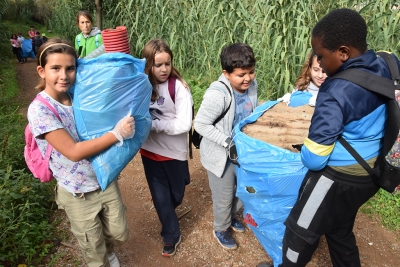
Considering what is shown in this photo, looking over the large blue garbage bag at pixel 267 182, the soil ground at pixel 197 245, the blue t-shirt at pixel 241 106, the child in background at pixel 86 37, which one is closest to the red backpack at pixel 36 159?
the soil ground at pixel 197 245

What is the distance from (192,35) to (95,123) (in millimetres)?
4035

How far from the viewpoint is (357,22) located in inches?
53.3

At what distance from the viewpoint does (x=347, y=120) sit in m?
1.38

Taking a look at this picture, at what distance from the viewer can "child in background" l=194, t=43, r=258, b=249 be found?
6.71 feet

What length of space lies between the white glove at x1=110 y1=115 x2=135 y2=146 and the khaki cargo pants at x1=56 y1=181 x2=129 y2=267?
434mm

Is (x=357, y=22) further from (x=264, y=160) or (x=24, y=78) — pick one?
(x=24, y=78)

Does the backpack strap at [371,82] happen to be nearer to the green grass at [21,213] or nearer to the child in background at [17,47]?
the green grass at [21,213]

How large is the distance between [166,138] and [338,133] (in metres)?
1.28

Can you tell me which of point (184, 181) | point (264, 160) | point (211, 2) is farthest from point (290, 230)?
point (211, 2)

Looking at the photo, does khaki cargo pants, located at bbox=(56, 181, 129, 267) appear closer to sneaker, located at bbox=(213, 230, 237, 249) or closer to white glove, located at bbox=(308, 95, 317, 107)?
sneaker, located at bbox=(213, 230, 237, 249)

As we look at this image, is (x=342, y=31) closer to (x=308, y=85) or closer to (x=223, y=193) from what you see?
(x=308, y=85)

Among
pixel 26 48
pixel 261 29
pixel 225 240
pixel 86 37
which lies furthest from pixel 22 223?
pixel 26 48

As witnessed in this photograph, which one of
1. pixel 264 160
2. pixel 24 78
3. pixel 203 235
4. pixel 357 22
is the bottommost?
pixel 24 78

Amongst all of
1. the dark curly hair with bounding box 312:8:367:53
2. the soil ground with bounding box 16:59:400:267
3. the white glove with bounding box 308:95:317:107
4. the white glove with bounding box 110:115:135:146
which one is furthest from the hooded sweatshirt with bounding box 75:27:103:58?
the dark curly hair with bounding box 312:8:367:53
